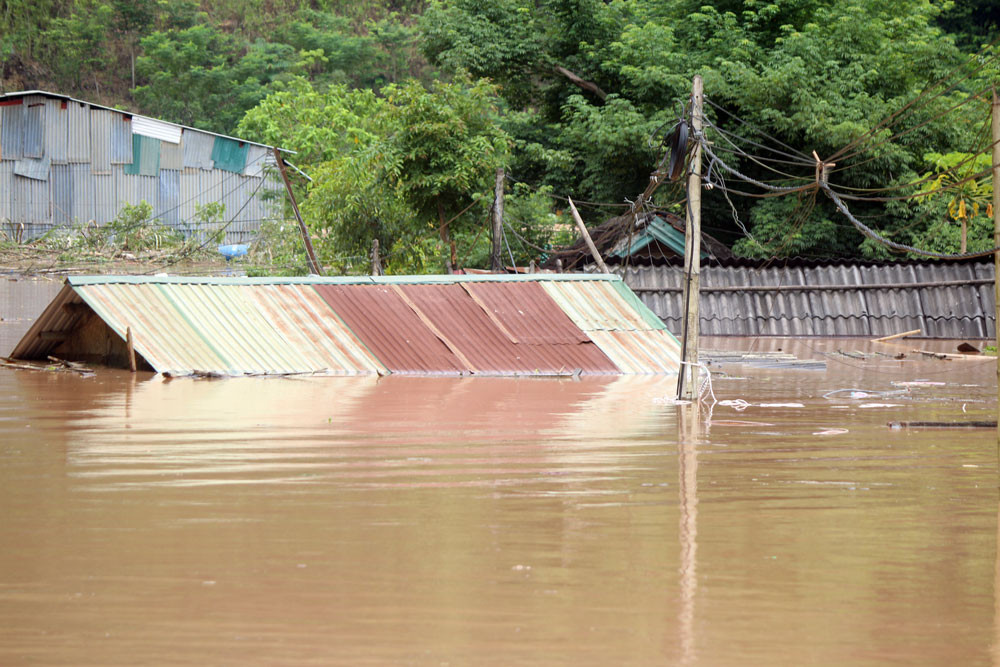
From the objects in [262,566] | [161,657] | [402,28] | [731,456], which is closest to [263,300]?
[731,456]

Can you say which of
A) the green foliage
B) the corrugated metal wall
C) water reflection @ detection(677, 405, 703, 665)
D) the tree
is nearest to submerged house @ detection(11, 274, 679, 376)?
water reflection @ detection(677, 405, 703, 665)

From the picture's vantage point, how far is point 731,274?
25.8 meters

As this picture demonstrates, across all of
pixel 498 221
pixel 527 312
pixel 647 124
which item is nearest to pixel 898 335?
pixel 647 124

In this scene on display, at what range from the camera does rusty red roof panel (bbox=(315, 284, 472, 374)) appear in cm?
1698

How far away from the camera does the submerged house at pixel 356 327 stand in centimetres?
1630

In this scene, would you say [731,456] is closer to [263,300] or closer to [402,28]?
[263,300]

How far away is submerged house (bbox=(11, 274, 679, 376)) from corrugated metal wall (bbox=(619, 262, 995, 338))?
6943mm

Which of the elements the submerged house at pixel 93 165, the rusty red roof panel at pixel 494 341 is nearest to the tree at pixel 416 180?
the rusty red roof panel at pixel 494 341

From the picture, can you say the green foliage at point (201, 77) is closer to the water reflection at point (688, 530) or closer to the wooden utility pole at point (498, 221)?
the wooden utility pole at point (498, 221)

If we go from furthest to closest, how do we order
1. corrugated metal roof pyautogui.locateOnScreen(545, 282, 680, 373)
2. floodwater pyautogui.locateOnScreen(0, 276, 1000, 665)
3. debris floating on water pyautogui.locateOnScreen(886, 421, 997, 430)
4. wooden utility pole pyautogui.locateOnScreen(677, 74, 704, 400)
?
corrugated metal roof pyautogui.locateOnScreen(545, 282, 680, 373)
wooden utility pole pyautogui.locateOnScreen(677, 74, 704, 400)
debris floating on water pyautogui.locateOnScreen(886, 421, 997, 430)
floodwater pyautogui.locateOnScreen(0, 276, 1000, 665)

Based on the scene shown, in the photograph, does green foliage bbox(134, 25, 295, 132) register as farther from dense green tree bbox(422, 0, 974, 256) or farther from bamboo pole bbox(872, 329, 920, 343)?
bamboo pole bbox(872, 329, 920, 343)

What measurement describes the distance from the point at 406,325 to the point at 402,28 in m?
45.1

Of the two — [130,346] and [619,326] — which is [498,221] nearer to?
[619,326]

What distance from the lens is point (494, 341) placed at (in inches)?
688
